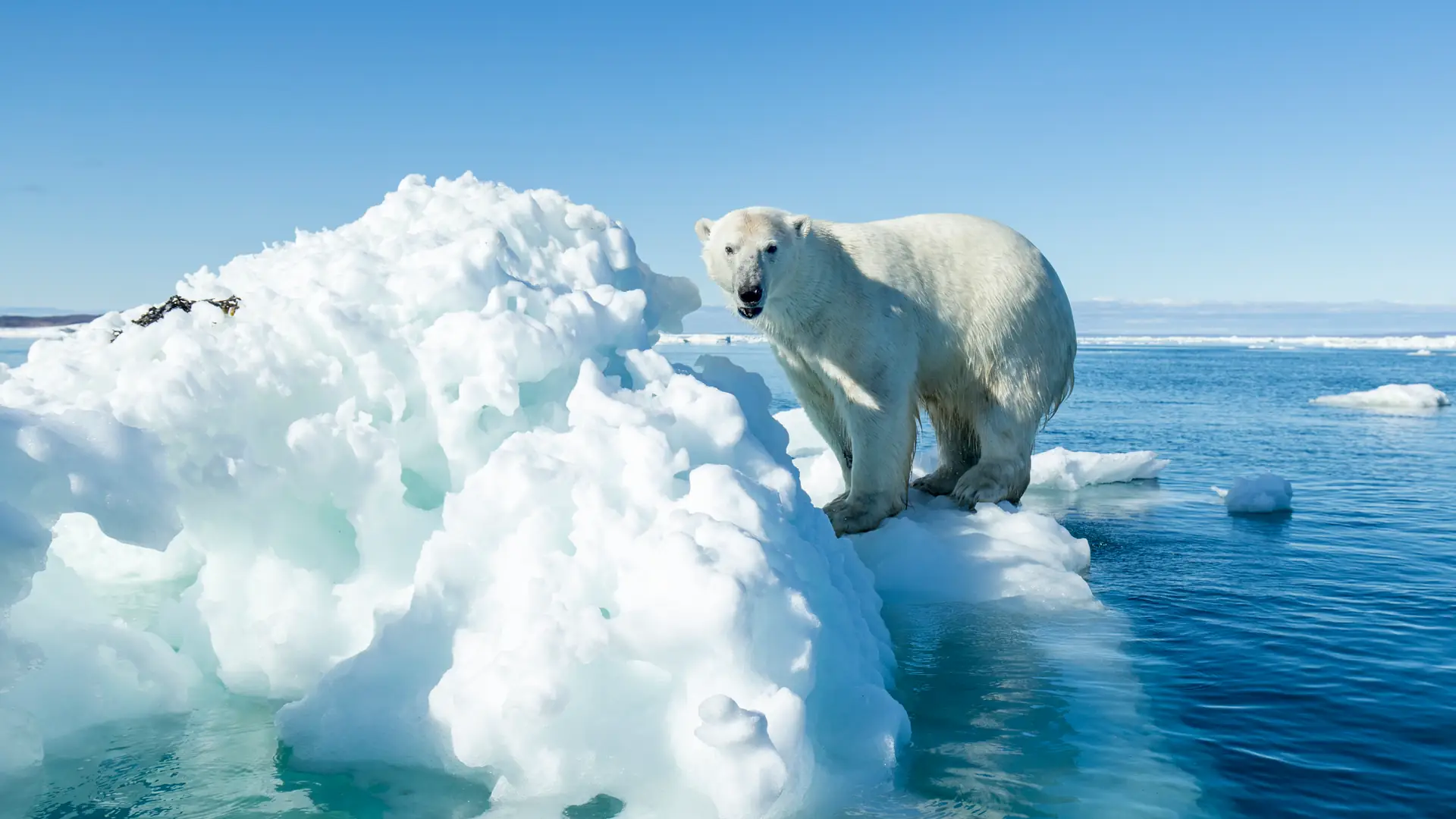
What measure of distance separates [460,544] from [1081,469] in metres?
6.60

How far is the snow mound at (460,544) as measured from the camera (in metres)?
2.37

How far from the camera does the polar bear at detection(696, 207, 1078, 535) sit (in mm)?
4820

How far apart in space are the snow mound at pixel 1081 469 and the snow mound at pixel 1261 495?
4.39 ft

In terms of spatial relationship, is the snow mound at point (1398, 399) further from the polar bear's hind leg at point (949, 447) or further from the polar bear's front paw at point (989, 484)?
the polar bear's front paw at point (989, 484)

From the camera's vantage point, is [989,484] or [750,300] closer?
[750,300]

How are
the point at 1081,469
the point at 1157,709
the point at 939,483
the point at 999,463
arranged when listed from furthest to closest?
the point at 1081,469
the point at 939,483
the point at 999,463
the point at 1157,709

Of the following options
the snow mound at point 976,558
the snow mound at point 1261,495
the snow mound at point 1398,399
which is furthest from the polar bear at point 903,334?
the snow mound at point 1398,399

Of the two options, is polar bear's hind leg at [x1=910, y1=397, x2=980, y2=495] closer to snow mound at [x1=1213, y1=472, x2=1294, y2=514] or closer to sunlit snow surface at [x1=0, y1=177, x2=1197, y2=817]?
sunlit snow surface at [x1=0, y1=177, x2=1197, y2=817]

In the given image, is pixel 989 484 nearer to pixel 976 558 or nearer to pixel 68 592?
pixel 976 558

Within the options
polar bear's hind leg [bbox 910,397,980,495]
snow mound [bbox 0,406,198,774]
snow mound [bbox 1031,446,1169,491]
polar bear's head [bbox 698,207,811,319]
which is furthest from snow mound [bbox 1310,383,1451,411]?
snow mound [bbox 0,406,198,774]

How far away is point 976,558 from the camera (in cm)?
457

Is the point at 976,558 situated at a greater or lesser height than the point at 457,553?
lesser

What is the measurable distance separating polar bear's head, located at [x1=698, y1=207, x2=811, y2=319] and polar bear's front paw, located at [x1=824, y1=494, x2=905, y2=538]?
1143mm

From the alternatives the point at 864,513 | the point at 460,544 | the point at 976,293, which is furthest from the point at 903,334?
the point at 460,544
